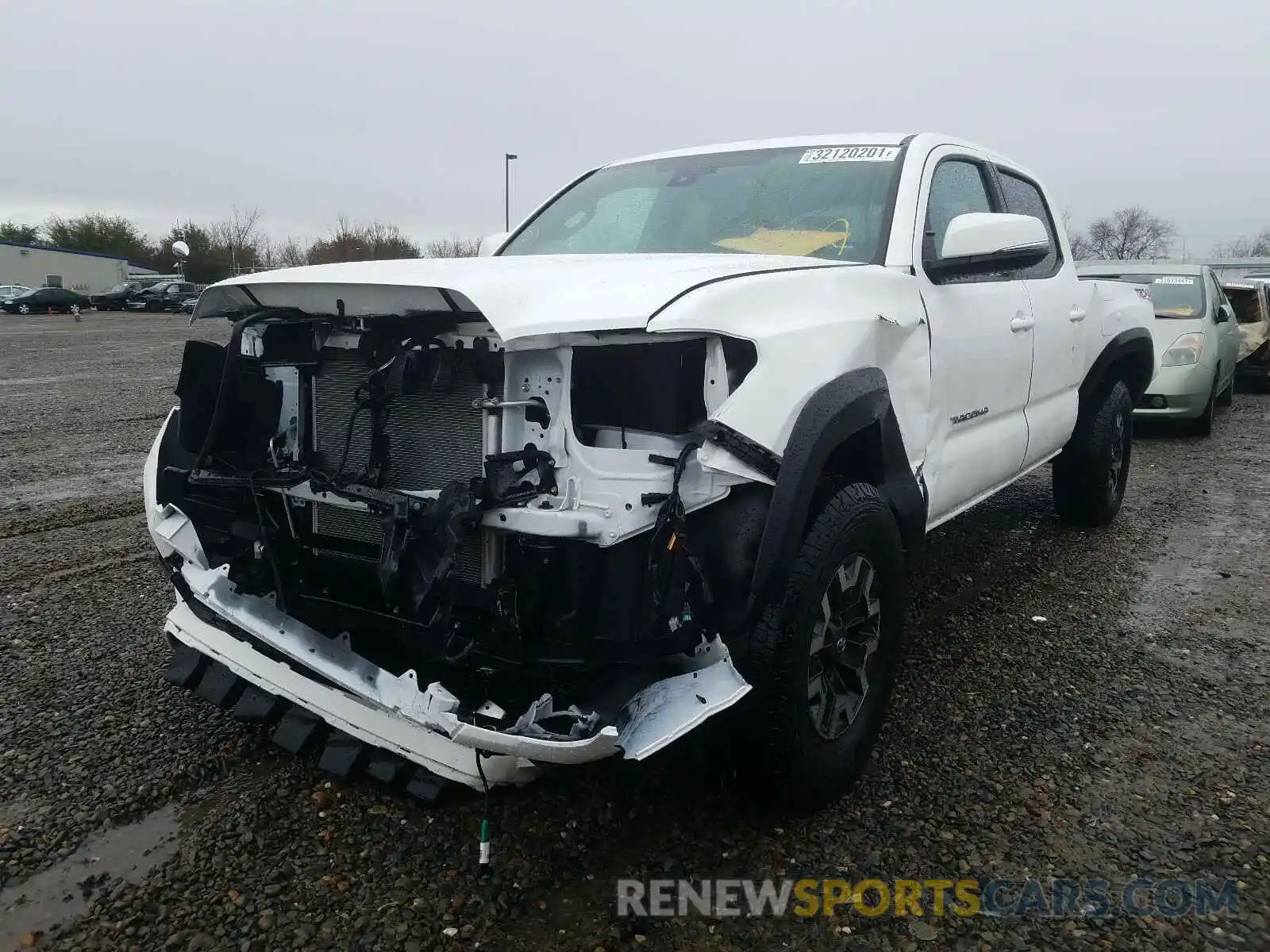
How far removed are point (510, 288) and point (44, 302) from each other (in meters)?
46.3

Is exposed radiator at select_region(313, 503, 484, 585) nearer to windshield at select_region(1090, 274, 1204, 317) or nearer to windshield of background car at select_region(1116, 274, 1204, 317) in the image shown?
windshield at select_region(1090, 274, 1204, 317)

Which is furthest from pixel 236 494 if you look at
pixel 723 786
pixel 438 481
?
pixel 723 786

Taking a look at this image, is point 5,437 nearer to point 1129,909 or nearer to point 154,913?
point 154,913

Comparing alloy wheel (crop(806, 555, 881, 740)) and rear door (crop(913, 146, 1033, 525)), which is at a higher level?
rear door (crop(913, 146, 1033, 525))

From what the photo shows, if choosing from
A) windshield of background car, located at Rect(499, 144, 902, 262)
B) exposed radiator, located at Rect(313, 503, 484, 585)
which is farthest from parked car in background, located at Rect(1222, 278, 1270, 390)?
exposed radiator, located at Rect(313, 503, 484, 585)

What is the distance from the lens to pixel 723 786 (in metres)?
2.65

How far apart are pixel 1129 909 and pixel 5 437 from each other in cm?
928

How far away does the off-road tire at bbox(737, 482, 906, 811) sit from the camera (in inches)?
92.1

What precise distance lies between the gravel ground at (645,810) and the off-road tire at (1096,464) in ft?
3.62

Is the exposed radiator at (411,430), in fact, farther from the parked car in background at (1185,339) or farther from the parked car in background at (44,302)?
the parked car in background at (44,302)

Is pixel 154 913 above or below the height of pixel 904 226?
below

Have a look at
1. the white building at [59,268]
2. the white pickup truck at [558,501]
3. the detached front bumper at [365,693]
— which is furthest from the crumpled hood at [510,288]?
the white building at [59,268]

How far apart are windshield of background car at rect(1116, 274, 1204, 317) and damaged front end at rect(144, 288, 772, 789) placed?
9428 mm

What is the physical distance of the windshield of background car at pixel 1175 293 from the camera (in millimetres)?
10023
